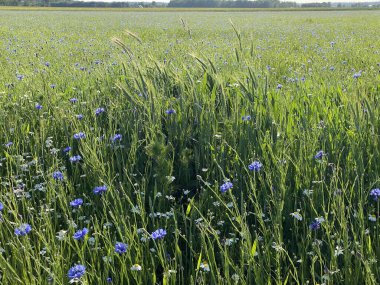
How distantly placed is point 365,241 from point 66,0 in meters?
95.5

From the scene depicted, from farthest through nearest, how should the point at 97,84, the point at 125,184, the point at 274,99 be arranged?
the point at 97,84 → the point at 274,99 → the point at 125,184

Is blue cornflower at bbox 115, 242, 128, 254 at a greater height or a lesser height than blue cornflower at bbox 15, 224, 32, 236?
lesser

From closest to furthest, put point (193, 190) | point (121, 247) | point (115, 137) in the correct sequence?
point (121, 247) → point (193, 190) → point (115, 137)

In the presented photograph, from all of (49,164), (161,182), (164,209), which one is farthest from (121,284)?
(49,164)

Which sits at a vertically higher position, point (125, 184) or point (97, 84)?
point (97, 84)

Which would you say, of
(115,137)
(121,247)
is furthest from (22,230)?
(115,137)

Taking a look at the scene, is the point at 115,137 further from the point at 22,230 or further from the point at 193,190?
the point at 22,230

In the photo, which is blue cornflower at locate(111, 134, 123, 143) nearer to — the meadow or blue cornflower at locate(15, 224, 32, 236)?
the meadow

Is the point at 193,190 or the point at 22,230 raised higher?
the point at 22,230

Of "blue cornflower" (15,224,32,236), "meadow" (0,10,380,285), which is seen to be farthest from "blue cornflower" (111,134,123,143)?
"blue cornflower" (15,224,32,236)

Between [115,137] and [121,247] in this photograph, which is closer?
[121,247]

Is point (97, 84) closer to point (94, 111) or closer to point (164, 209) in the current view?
point (94, 111)

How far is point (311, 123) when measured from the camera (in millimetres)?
2684

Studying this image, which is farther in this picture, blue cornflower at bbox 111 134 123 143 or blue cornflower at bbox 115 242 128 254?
blue cornflower at bbox 111 134 123 143
